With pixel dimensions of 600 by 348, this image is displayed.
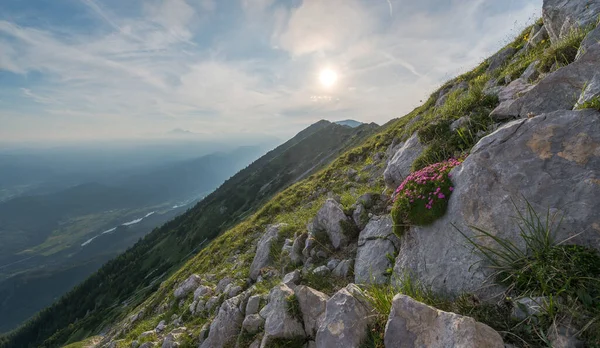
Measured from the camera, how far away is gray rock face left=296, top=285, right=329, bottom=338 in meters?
7.24

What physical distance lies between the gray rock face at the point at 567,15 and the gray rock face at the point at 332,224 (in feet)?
35.7

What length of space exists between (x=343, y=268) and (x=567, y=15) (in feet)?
44.1

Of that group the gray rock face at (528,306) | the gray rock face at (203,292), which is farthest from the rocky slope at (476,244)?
the gray rock face at (203,292)

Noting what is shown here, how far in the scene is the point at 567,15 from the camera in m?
11.0

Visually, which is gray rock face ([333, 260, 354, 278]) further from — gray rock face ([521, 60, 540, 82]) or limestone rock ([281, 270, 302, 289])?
gray rock face ([521, 60, 540, 82])

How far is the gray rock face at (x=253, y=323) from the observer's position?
887 cm

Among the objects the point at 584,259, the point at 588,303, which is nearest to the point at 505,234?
the point at 584,259

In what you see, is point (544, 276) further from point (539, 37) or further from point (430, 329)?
point (539, 37)

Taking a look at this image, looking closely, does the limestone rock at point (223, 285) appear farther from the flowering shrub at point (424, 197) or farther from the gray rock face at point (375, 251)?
the flowering shrub at point (424, 197)

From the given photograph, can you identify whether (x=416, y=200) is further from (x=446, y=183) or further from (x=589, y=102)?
(x=589, y=102)

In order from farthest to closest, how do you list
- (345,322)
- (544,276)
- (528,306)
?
(345,322) → (544,276) → (528,306)

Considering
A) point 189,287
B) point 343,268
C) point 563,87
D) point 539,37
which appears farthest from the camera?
point 189,287

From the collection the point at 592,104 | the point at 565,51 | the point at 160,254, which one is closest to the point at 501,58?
the point at 565,51

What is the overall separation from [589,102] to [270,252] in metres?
13.1
